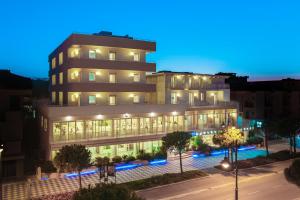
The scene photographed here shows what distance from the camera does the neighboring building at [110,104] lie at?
32.5m

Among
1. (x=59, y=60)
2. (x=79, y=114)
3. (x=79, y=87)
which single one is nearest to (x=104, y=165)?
(x=79, y=114)

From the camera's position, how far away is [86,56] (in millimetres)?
36062

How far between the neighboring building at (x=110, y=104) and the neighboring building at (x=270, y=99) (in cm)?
2116

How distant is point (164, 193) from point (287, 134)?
21.4 meters

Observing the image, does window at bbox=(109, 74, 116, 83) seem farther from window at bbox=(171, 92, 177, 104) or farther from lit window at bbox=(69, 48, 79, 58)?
window at bbox=(171, 92, 177, 104)

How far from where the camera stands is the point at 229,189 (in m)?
25.2

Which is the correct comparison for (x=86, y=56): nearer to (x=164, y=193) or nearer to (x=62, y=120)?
(x=62, y=120)

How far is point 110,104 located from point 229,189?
1853cm

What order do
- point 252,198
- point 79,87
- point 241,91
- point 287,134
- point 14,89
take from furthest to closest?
point 241,91 < point 287,134 < point 79,87 < point 14,89 < point 252,198

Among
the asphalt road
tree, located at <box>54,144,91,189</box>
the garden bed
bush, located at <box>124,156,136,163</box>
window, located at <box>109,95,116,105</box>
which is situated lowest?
the asphalt road

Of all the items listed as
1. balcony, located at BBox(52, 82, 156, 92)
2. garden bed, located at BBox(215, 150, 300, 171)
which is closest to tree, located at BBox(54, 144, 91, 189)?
balcony, located at BBox(52, 82, 156, 92)

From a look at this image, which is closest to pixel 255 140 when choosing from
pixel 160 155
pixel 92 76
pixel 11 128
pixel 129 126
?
pixel 160 155

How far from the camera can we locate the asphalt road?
23.4 meters

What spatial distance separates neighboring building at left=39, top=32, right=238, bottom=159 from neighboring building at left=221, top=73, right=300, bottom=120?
69.4ft
